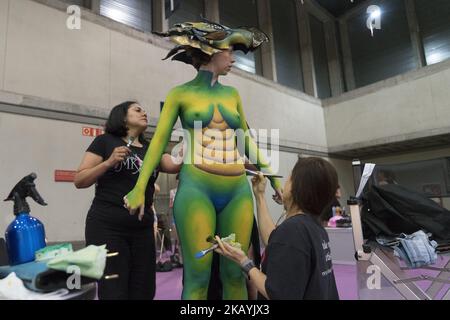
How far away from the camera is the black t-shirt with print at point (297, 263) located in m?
0.89

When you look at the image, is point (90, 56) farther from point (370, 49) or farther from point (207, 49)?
point (370, 49)

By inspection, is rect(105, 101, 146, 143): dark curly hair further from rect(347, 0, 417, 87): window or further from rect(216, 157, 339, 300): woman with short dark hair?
rect(347, 0, 417, 87): window

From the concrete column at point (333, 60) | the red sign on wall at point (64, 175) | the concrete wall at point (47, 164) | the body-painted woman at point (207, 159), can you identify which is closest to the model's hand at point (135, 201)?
the body-painted woman at point (207, 159)

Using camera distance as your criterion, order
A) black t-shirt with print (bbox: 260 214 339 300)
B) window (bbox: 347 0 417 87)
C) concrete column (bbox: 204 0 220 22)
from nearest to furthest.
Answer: black t-shirt with print (bbox: 260 214 339 300) < concrete column (bbox: 204 0 220 22) < window (bbox: 347 0 417 87)

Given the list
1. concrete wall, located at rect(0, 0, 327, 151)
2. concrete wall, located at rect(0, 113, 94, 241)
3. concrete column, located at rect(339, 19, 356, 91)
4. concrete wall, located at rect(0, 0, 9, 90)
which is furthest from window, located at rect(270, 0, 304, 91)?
concrete wall, located at rect(0, 0, 9, 90)

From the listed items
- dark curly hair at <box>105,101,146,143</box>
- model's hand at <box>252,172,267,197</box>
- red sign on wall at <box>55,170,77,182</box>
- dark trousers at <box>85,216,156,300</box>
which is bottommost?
dark trousers at <box>85,216,156,300</box>

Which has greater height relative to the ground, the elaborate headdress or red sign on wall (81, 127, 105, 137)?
red sign on wall (81, 127, 105, 137)

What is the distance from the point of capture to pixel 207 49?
4.03 ft

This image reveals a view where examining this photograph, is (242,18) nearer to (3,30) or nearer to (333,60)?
(333,60)

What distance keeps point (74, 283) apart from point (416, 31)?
31.0ft

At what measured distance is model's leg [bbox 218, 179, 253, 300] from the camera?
43.2 inches

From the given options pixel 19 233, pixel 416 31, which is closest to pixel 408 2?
pixel 416 31

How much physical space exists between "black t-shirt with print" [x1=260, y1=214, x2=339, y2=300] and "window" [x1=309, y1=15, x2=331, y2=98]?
8.47 m

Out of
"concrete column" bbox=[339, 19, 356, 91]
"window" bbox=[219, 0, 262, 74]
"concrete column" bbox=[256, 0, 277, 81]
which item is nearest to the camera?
"window" bbox=[219, 0, 262, 74]
